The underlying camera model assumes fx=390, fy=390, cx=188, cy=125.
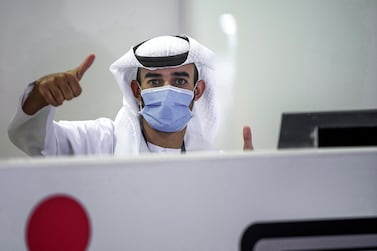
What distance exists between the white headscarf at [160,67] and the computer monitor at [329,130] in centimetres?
94

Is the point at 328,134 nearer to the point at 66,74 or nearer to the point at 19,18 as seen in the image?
the point at 66,74

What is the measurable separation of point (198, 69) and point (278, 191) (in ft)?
3.79

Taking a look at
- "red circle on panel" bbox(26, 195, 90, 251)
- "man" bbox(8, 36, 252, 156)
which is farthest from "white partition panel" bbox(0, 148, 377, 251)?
"man" bbox(8, 36, 252, 156)

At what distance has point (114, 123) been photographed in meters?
1.50

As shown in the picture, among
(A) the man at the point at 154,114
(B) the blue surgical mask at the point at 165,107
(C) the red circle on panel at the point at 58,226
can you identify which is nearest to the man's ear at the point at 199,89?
(A) the man at the point at 154,114

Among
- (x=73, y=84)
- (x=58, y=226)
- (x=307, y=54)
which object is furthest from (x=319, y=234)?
(x=307, y=54)

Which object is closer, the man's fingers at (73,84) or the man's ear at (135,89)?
the man's fingers at (73,84)

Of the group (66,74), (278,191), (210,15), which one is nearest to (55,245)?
(278,191)

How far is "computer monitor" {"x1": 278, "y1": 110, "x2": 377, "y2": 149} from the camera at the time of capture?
1.49 ft

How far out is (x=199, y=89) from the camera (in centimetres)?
152

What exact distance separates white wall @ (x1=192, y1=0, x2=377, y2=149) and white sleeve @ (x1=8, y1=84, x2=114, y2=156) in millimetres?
670

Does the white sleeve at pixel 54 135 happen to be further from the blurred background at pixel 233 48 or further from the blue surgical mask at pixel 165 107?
the blurred background at pixel 233 48

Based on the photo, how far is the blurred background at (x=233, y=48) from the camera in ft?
5.73

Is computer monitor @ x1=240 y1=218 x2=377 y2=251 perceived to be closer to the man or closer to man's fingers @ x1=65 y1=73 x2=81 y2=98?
man's fingers @ x1=65 y1=73 x2=81 y2=98
